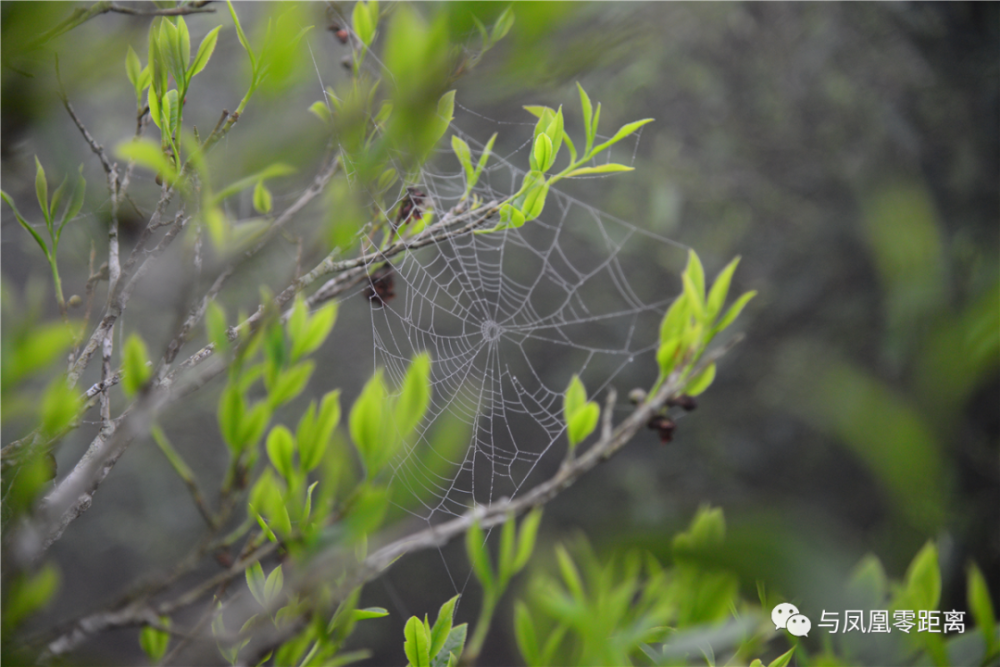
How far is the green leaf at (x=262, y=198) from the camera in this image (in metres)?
0.55

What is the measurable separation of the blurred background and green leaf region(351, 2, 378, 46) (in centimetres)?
4

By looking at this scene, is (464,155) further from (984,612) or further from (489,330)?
(489,330)

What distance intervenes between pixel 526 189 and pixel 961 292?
29.8 inches

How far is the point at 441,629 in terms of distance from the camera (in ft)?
1.24

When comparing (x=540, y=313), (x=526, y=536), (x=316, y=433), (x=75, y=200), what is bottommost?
(x=540, y=313)

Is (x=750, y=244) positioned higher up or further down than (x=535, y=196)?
further down

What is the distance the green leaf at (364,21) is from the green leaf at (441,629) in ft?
1.47

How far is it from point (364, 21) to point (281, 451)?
15.4 inches

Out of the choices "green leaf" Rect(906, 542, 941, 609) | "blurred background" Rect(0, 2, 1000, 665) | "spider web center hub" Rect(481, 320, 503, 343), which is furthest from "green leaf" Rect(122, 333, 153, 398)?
"spider web center hub" Rect(481, 320, 503, 343)

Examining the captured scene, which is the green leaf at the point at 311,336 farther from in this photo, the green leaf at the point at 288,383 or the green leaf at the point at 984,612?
the green leaf at the point at 984,612

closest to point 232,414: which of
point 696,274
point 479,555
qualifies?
point 479,555

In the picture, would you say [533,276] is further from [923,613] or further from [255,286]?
[923,613]

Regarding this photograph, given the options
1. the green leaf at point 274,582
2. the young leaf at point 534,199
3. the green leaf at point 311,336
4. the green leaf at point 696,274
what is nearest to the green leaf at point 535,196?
the young leaf at point 534,199

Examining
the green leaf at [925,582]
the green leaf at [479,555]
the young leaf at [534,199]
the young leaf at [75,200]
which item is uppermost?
the young leaf at [75,200]
